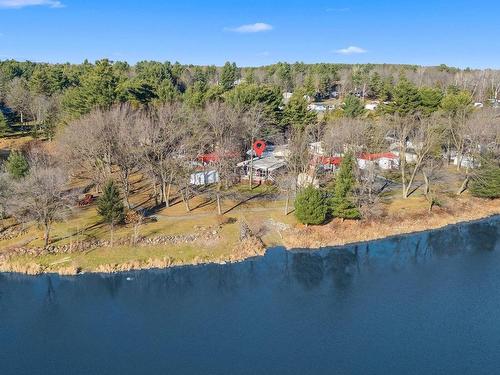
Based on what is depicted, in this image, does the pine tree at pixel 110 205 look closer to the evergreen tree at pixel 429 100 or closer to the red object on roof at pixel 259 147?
the red object on roof at pixel 259 147

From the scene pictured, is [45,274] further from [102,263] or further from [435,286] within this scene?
[435,286]

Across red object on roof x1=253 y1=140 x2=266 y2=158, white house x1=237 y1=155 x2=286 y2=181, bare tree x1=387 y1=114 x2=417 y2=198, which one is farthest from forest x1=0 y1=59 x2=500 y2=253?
red object on roof x1=253 y1=140 x2=266 y2=158

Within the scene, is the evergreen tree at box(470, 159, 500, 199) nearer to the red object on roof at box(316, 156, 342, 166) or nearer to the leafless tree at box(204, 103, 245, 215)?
the red object on roof at box(316, 156, 342, 166)

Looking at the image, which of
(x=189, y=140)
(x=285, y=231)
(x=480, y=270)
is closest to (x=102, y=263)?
(x=285, y=231)

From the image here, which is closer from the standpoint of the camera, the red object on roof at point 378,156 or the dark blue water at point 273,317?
the dark blue water at point 273,317

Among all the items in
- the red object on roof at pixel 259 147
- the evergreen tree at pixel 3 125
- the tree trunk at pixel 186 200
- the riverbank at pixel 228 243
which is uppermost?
the evergreen tree at pixel 3 125

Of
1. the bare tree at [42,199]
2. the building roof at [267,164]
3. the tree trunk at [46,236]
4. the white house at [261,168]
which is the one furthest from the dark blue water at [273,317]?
the building roof at [267,164]

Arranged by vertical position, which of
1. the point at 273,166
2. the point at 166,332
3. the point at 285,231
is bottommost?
the point at 166,332

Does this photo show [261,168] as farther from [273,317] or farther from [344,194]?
[273,317]
